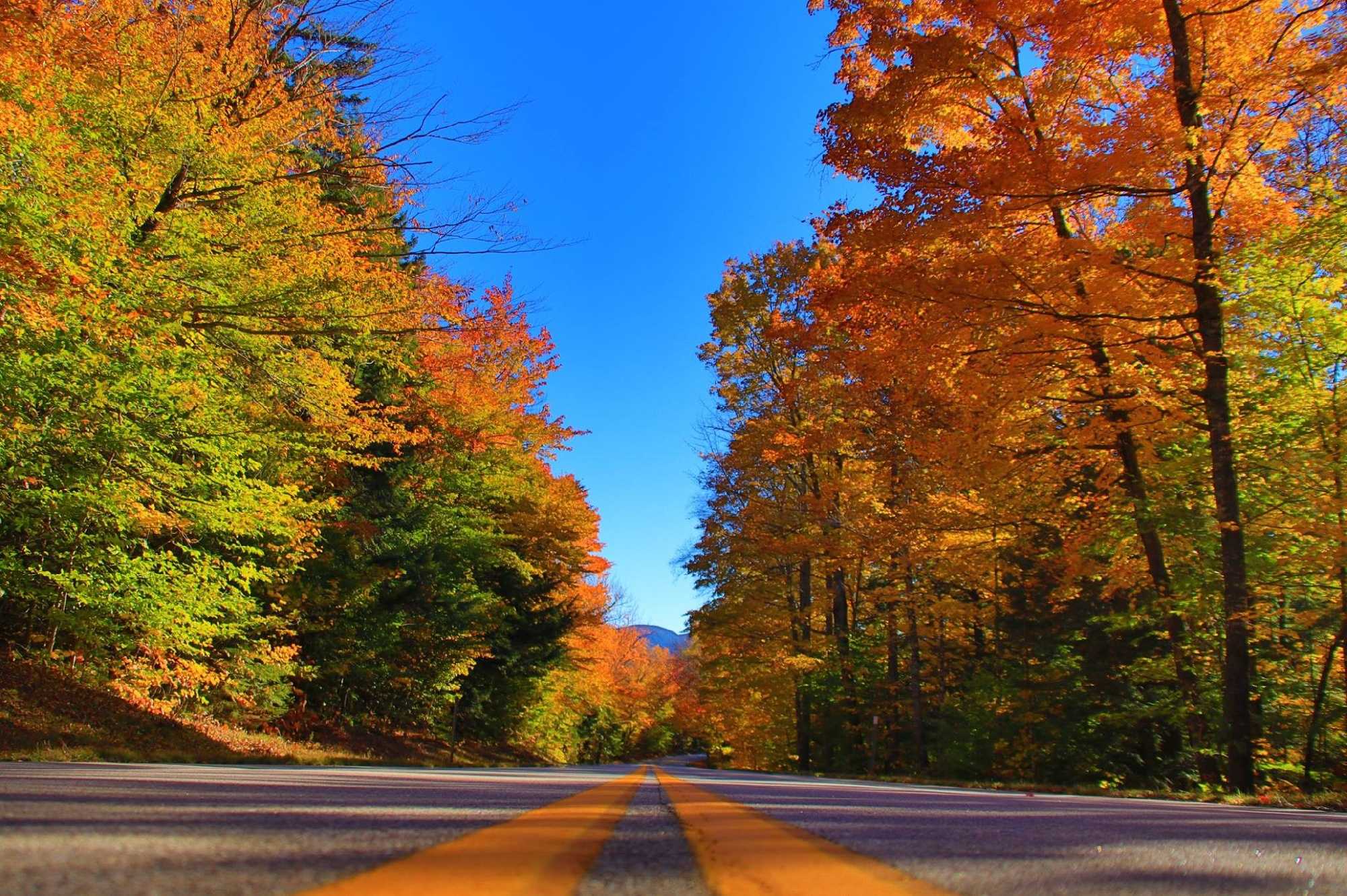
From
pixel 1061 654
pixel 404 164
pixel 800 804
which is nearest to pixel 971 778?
pixel 1061 654

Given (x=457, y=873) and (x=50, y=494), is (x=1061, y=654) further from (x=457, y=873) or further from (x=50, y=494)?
(x=50, y=494)

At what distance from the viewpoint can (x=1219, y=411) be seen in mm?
7863

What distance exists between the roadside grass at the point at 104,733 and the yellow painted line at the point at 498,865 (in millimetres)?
7144

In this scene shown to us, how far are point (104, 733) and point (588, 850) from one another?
1063 centimetres

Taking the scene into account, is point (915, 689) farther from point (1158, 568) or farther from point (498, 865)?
point (498, 865)

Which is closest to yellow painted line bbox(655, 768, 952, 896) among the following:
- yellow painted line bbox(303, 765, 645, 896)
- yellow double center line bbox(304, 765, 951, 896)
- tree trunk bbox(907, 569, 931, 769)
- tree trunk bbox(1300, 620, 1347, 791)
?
yellow double center line bbox(304, 765, 951, 896)

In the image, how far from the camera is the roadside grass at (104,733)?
7.82 m

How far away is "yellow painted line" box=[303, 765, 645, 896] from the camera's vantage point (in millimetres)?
1060

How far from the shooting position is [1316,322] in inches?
340

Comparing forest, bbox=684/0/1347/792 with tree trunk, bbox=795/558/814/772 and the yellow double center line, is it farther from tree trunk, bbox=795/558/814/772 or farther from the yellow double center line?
the yellow double center line

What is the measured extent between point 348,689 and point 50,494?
1225cm

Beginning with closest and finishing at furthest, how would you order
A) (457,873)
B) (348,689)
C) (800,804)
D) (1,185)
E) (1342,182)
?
(457,873) < (800,804) < (1,185) < (1342,182) < (348,689)

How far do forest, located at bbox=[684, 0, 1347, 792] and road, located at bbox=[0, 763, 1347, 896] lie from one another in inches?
255

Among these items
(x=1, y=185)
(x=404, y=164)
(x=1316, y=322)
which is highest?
(x=404, y=164)
